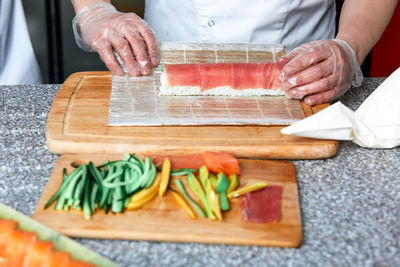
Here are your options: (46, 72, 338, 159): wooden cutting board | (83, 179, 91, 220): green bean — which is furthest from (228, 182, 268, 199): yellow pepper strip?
(83, 179, 91, 220): green bean

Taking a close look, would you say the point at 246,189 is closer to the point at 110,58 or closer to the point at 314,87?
the point at 314,87

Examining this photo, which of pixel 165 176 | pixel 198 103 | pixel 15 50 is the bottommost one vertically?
pixel 15 50

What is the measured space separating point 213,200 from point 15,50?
1503 millimetres

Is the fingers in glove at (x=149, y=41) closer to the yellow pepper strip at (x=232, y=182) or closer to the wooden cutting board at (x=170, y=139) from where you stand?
the wooden cutting board at (x=170, y=139)

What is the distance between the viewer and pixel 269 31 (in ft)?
7.06

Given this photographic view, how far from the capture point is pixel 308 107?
1.78 meters

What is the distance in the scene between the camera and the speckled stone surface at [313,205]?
3.43ft

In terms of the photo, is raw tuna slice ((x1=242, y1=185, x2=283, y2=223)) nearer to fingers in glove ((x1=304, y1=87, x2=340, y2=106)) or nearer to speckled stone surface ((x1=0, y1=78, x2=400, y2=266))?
speckled stone surface ((x1=0, y1=78, x2=400, y2=266))

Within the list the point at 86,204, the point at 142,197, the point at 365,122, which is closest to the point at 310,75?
the point at 365,122

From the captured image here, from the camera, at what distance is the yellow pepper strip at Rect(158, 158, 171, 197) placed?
1.21 metres

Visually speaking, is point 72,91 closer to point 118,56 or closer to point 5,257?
point 118,56

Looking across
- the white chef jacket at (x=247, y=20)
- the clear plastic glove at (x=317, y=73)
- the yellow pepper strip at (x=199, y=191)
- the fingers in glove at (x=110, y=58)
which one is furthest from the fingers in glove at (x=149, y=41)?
the yellow pepper strip at (x=199, y=191)

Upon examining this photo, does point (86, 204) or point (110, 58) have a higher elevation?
point (86, 204)

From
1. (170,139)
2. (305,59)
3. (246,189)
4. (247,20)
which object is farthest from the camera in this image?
(247,20)
